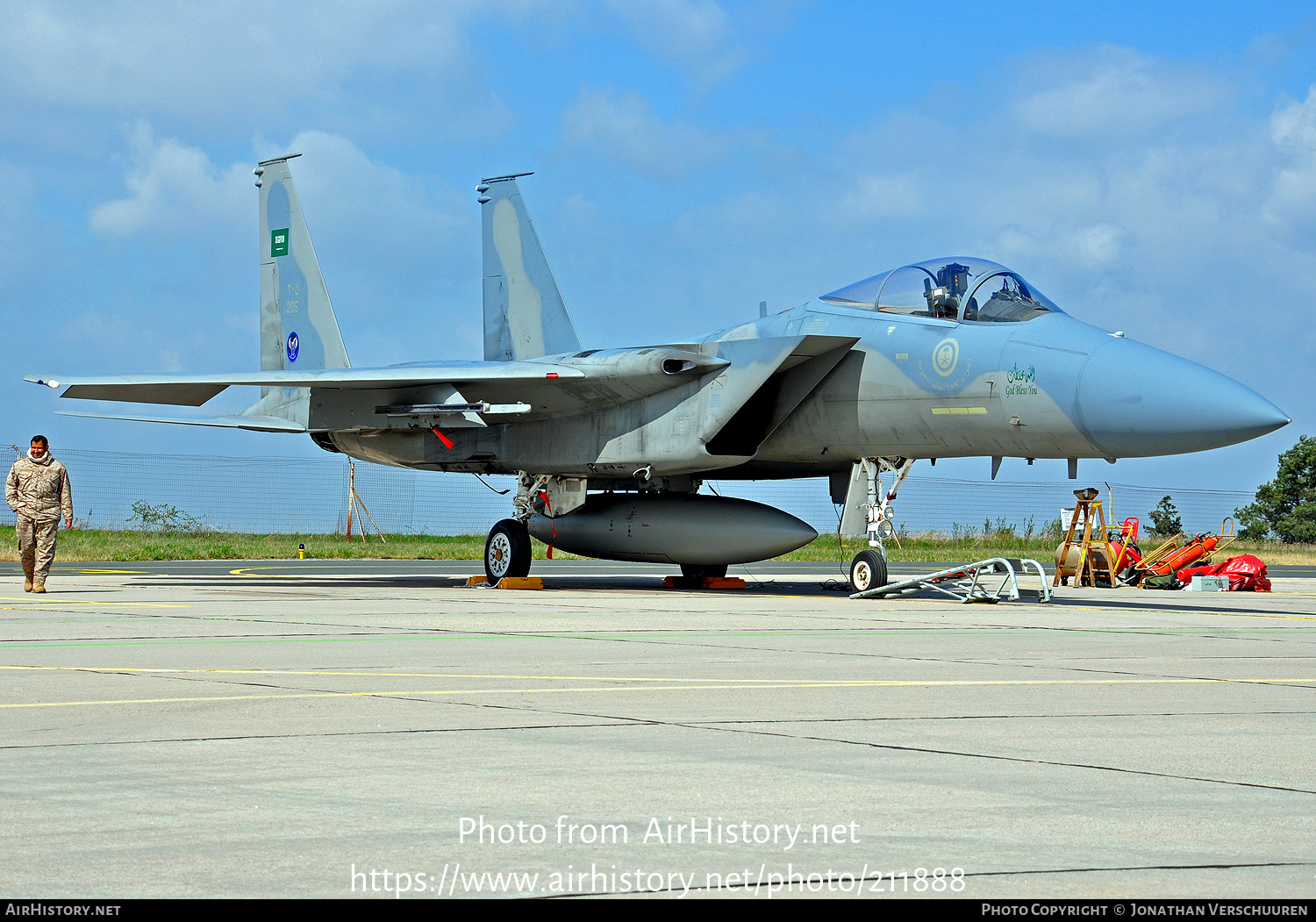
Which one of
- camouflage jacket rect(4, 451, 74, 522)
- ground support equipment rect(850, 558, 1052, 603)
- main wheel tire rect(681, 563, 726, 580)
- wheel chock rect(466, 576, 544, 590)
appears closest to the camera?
ground support equipment rect(850, 558, 1052, 603)

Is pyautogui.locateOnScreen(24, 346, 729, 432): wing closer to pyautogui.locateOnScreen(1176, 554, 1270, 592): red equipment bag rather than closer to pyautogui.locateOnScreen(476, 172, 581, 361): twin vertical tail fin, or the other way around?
pyautogui.locateOnScreen(476, 172, 581, 361): twin vertical tail fin

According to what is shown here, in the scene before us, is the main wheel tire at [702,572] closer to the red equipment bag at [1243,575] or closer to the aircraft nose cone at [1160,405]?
the aircraft nose cone at [1160,405]

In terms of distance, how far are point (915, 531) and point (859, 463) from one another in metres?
24.7

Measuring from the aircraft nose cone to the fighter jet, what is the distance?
2 cm

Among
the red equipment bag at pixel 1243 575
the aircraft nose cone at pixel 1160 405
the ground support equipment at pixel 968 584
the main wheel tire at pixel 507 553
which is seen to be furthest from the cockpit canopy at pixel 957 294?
the red equipment bag at pixel 1243 575

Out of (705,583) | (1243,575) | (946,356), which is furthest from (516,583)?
(1243,575)

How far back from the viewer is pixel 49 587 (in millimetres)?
15828

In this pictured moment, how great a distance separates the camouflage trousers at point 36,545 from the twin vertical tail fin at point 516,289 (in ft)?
23.9

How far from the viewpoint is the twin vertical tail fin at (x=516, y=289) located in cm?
2033

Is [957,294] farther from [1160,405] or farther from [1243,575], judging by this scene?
[1243,575]

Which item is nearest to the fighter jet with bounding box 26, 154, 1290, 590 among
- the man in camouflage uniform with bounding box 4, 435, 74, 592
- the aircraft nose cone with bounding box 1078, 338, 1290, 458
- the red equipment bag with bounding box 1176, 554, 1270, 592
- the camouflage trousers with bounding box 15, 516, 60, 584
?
the aircraft nose cone with bounding box 1078, 338, 1290, 458

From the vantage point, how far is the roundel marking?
536 inches

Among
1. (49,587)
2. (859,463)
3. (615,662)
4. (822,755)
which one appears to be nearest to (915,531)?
(859,463)

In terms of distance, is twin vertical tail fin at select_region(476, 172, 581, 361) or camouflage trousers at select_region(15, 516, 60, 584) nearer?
camouflage trousers at select_region(15, 516, 60, 584)
